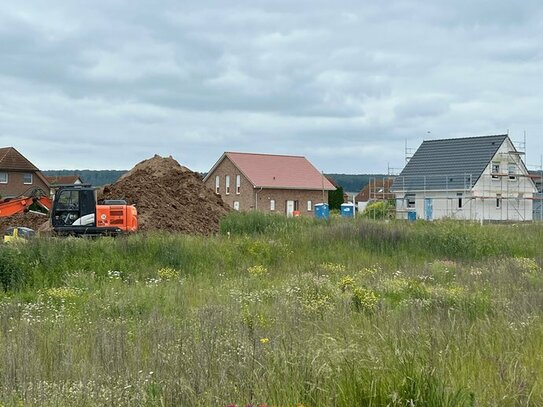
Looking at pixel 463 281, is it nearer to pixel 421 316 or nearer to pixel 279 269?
pixel 279 269

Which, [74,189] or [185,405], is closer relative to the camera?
[185,405]

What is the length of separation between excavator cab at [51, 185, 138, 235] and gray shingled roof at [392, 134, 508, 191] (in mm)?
40952

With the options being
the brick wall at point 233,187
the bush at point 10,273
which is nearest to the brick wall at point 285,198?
the brick wall at point 233,187

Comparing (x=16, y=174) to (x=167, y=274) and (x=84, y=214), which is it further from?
(x=167, y=274)

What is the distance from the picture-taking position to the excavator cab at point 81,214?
988 inches

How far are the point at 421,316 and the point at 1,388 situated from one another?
5243 mm

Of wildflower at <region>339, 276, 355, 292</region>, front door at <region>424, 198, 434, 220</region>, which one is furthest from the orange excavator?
front door at <region>424, 198, 434, 220</region>

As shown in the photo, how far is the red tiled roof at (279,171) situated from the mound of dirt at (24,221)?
3946 centimetres

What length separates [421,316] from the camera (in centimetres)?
960

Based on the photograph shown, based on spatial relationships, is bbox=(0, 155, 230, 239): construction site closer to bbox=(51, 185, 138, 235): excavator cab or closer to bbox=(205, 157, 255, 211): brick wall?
bbox=(51, 185, 138, 235): excavator cab

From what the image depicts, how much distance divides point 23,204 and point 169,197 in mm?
5881

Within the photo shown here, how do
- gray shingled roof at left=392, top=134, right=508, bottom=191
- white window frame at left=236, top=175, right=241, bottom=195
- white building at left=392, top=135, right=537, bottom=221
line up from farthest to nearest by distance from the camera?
white window frame at left=236, top=175, right=241, bottom=195, gray shingled roof at left=392, top=134, right=508, bottom=191, white building at left=392, top=135, right=537, bottom=221

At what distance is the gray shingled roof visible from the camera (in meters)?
62.3

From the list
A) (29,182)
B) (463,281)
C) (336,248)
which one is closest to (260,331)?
(463,281)
